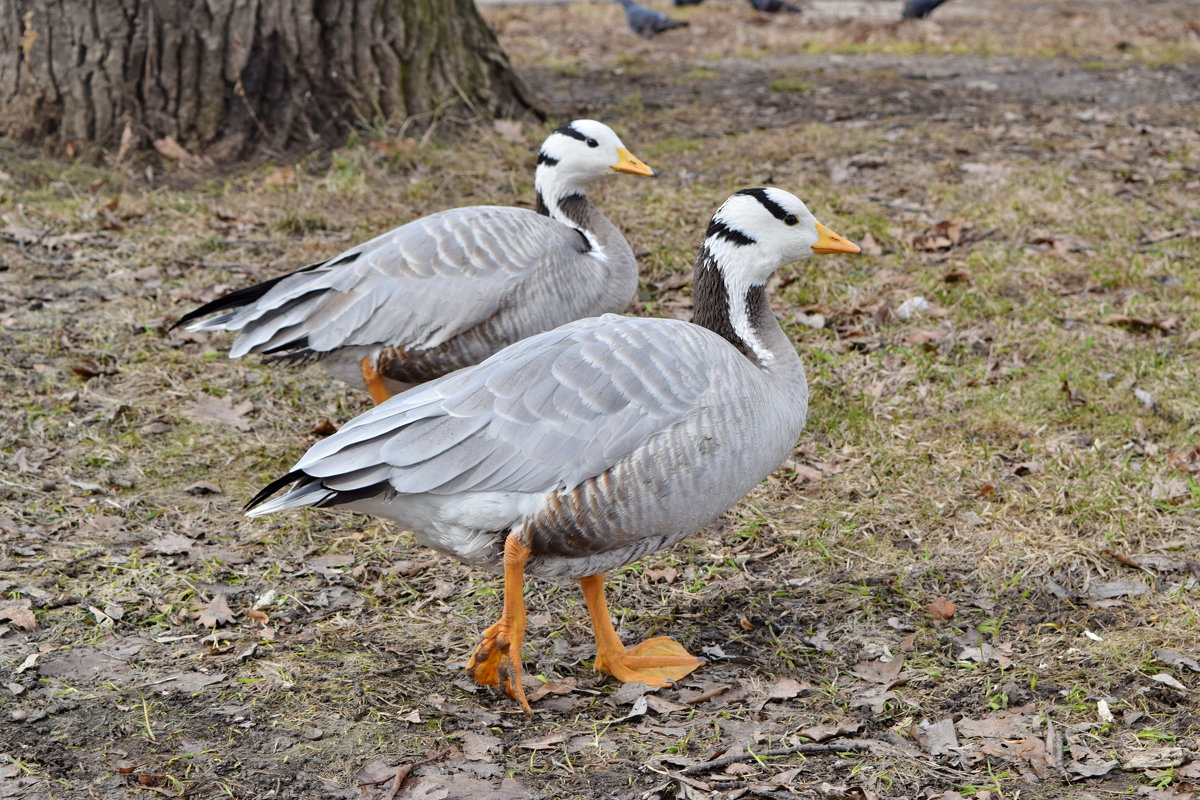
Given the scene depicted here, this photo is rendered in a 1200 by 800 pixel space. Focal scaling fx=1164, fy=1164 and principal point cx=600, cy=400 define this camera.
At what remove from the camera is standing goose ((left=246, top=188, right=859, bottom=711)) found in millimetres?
3916

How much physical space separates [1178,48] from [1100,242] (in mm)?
6906

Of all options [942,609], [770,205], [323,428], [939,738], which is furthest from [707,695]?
[323,428]

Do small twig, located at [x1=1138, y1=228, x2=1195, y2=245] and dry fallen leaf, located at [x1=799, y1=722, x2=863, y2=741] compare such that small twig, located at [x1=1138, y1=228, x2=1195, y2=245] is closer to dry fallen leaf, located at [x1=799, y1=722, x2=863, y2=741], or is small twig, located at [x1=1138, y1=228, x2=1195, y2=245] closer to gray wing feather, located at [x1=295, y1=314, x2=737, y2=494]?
gray wing feather, located at [x1=295, y1=314, x2=737, y2=494]

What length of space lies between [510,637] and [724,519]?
162 cm

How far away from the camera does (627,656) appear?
14.0 feet

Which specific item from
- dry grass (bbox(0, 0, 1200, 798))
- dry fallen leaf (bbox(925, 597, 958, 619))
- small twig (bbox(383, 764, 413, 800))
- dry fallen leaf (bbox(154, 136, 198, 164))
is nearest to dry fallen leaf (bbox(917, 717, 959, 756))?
dry grass (bbox(0, 0, 1200, 798))

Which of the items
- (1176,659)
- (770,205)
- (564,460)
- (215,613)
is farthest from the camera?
(770,205)

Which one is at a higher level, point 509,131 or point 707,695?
point 509,131

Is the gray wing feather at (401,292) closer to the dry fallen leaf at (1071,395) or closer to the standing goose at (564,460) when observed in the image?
the standing goose at (564,460)

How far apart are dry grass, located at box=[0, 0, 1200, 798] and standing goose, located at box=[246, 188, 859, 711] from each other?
19.4 inches

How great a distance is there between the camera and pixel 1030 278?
7.24 m

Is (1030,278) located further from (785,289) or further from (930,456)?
(930,456)

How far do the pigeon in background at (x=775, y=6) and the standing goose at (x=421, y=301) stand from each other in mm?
12362

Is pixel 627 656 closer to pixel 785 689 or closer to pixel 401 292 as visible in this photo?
pixel 785 689
